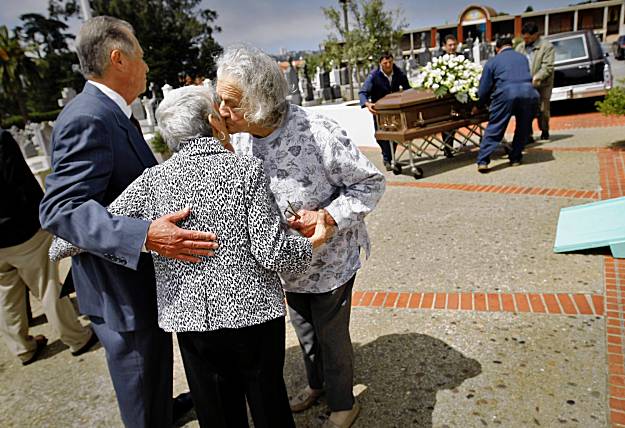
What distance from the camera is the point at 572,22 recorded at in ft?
171

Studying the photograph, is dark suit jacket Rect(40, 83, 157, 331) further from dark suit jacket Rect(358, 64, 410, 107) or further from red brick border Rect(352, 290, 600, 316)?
dark suit jacket Rect(358, 64, 410, 107)

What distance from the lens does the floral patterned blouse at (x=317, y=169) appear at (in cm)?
186

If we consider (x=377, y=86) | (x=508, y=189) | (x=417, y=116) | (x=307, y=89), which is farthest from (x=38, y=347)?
(x=307, y=89)

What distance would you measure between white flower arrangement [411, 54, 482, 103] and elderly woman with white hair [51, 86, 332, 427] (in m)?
5.80

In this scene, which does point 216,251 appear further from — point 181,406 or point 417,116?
point 417,116

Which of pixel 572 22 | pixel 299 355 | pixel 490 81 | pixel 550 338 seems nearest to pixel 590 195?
pixel 490 81

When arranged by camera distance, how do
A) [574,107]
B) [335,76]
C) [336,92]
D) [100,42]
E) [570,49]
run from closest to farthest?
[100,42] < [570,49] < [574,107] < [336,92] < [335,76]

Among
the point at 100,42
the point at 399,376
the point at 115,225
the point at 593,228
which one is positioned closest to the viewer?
the point at 115,225

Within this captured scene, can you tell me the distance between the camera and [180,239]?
1.47m

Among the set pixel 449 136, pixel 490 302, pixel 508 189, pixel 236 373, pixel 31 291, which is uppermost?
pixel 449 136

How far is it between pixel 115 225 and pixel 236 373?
2.39 feet

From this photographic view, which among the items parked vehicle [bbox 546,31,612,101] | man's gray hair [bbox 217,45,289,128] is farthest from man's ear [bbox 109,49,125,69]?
parked vehicle [bbox 546,31,612,101]

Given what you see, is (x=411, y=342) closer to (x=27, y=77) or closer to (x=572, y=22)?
(x=27, y=77)

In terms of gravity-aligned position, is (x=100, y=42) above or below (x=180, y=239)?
above
